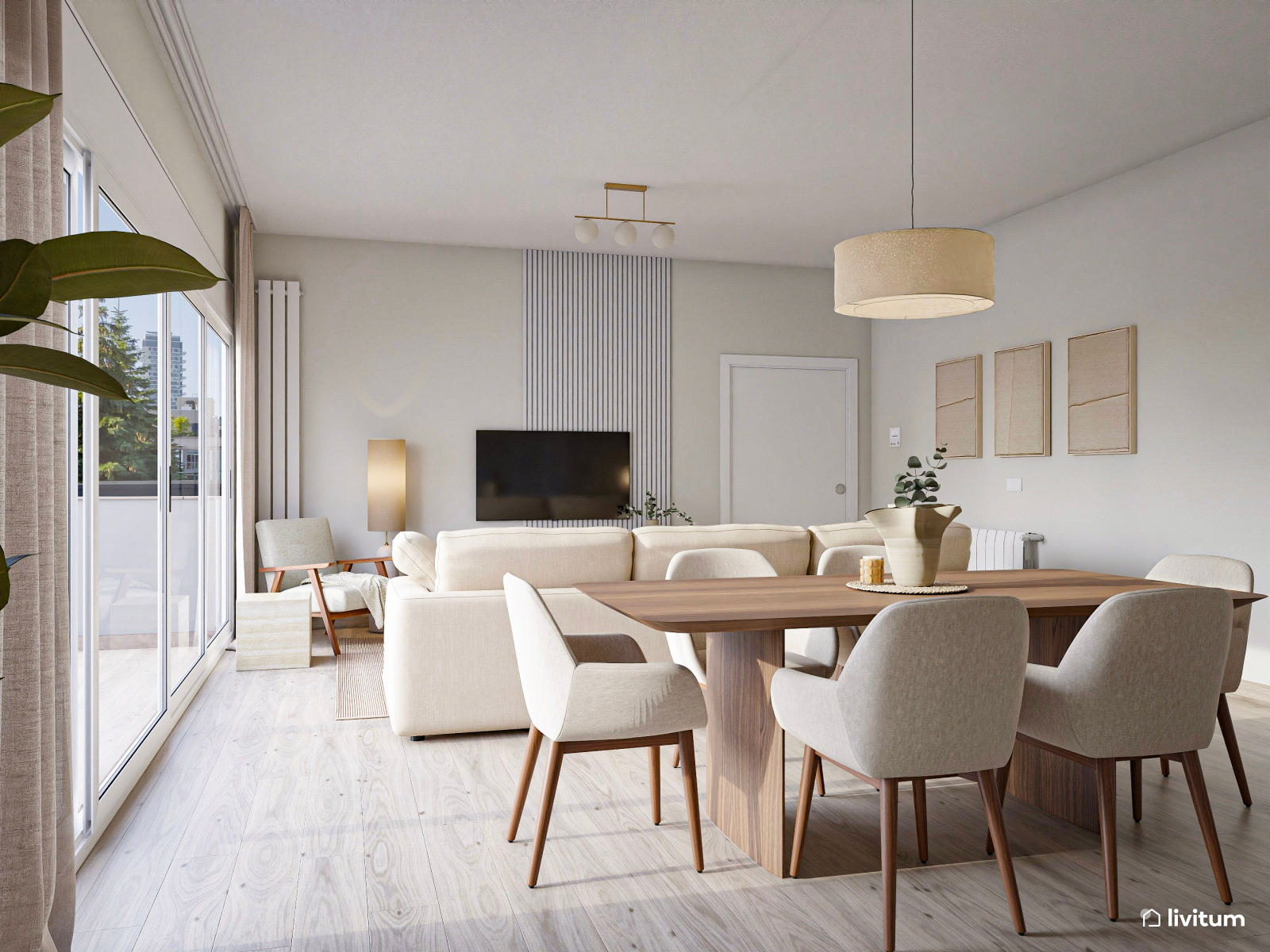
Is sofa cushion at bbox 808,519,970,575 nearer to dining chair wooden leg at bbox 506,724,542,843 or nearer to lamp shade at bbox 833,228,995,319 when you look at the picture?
lamp shade at bbox 833,228,995,319

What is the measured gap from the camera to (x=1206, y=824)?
2.18 metres

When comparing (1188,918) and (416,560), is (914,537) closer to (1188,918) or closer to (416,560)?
(1188,918)

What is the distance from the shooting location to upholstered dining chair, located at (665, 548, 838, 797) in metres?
2.97

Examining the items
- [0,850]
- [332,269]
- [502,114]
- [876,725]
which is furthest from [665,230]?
[0,850]

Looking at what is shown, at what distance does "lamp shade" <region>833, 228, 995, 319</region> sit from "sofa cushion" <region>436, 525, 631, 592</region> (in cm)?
140

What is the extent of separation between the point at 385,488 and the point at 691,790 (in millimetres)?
4701

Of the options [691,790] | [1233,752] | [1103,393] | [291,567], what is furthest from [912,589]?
[291,567]

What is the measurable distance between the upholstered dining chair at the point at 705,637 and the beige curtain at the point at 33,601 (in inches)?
71.0

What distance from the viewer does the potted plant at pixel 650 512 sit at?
7.23 meters

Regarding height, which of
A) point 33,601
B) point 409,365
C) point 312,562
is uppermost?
point 409,365

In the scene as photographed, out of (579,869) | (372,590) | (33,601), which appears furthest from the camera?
(372,590)

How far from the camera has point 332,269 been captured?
671cm

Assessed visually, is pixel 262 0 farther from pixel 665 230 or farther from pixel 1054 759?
pixel 1054 759

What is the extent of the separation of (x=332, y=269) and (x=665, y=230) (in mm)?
2668
